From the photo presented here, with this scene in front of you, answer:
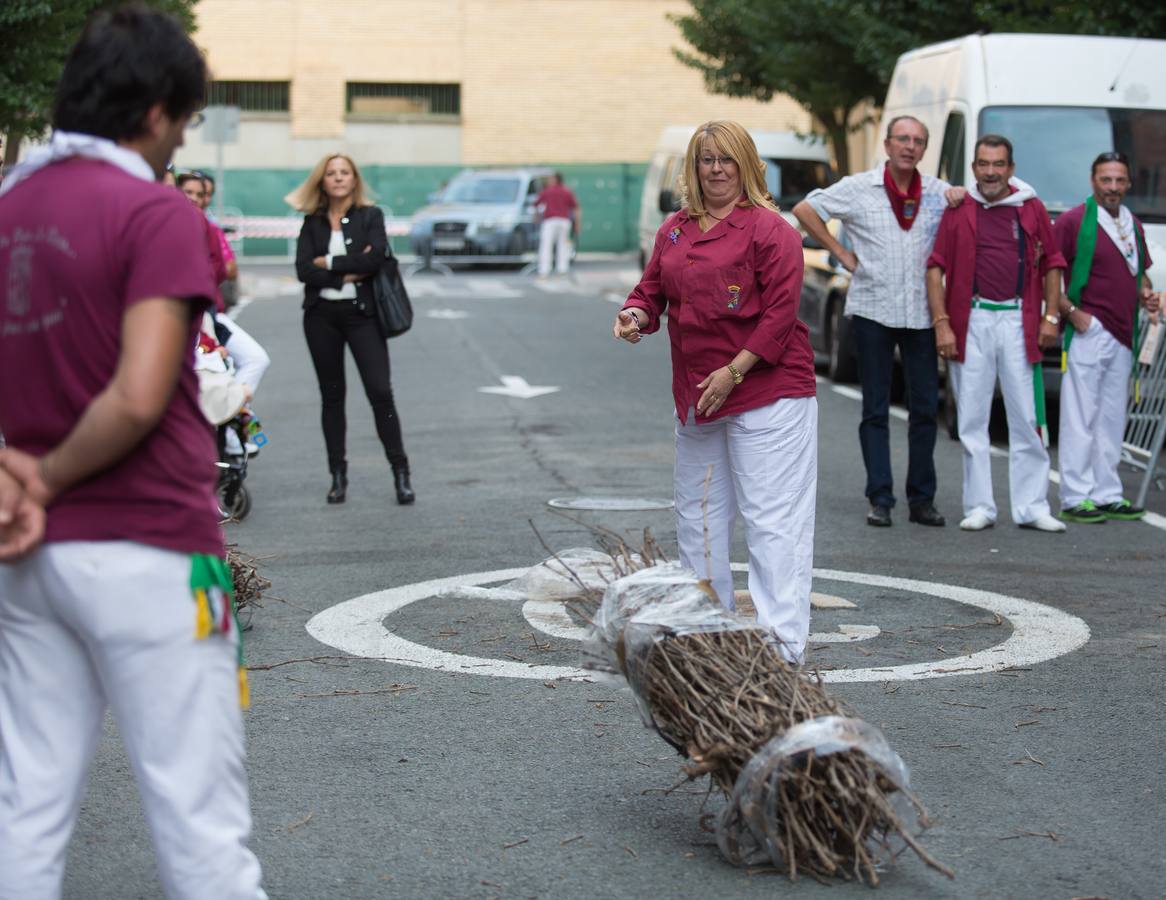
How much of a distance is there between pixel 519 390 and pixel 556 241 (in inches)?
796

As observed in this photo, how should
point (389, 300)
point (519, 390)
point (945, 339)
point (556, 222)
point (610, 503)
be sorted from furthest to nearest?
point (556, 222)
point (519, 390)
point (389, 300)
point (610, 503)
point (945, 339)

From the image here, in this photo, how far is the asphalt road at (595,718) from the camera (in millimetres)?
4520

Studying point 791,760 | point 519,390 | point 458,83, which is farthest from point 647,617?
point 458,83

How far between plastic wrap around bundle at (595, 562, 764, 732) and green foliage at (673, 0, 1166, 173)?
46.1 feet

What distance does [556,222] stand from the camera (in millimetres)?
35188

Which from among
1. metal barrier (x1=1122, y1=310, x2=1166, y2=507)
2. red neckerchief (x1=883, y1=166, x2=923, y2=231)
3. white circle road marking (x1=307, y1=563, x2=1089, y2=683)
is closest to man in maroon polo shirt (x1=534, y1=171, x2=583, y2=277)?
metal barrier (x1=1122, y1=310, x2=1166, y2=507)

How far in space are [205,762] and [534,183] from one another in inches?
→ 1349

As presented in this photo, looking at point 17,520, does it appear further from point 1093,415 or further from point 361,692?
point 1093,415

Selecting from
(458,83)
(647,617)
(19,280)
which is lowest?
(647,617)

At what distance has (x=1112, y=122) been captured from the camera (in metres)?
13.5

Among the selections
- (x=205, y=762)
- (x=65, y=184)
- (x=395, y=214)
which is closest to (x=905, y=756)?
(x=205, y=762)

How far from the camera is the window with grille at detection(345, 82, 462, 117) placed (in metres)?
48.2

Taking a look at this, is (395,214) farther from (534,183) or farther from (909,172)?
(909,172)

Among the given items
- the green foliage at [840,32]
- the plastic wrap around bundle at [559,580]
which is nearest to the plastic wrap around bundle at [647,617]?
the plastic wrap around bundle at [559,580]
